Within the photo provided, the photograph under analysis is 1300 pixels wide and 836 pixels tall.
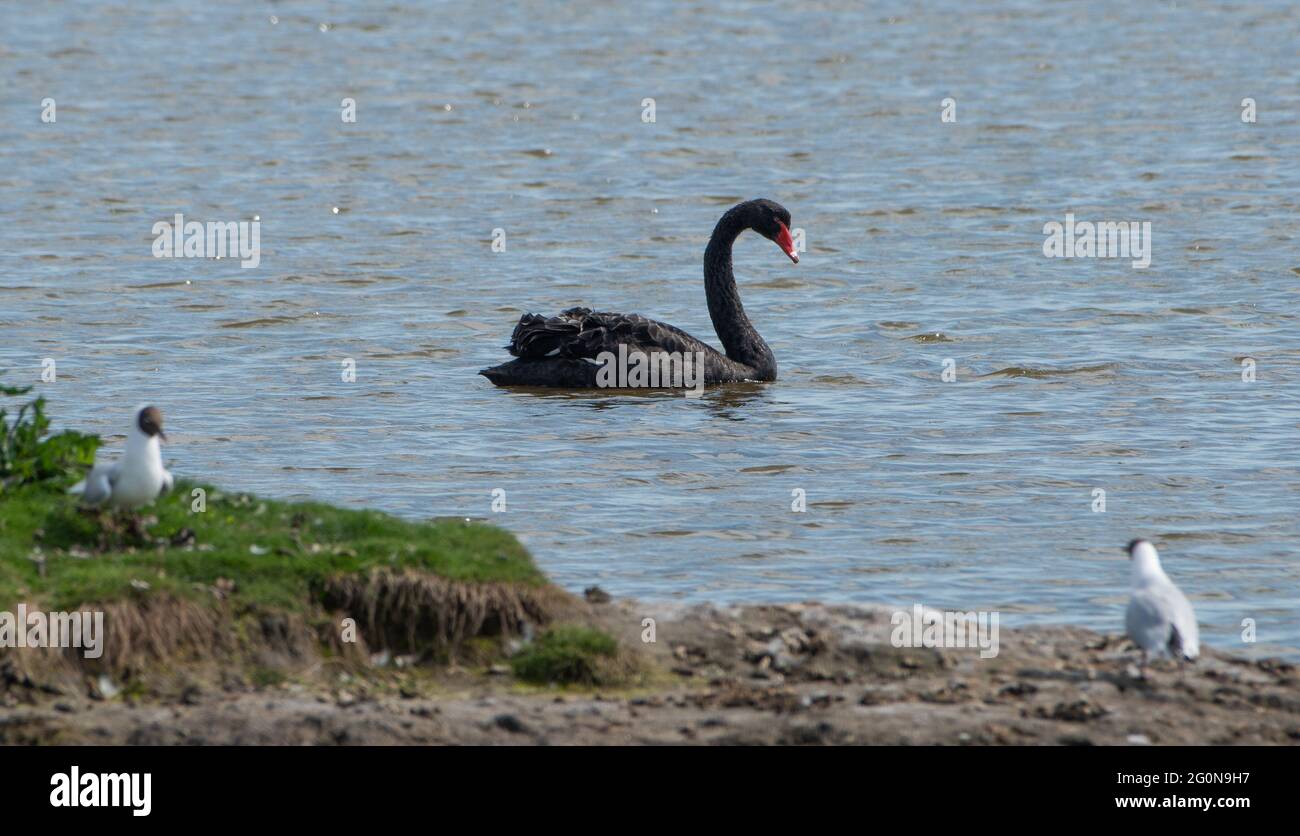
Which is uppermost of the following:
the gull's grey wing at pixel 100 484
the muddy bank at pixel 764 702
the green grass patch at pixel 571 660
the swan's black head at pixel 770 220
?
the swan's black head at pixel 770 220

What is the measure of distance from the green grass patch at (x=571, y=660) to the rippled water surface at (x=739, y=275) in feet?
Result: 5.83

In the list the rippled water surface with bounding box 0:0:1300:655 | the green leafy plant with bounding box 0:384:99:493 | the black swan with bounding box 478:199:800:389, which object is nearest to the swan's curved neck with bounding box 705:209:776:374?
the black swan with bounding box 478:199:800:389

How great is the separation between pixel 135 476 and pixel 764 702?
10.2 feet

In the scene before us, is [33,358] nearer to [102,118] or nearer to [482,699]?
[482,699]

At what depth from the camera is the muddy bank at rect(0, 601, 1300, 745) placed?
8.33m

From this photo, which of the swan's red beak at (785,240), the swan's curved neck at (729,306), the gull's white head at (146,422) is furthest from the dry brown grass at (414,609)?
the swan's red beak at (785,240)

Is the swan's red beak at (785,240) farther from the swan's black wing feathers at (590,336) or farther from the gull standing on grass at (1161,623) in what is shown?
the gull standing on grass at (1161,623)

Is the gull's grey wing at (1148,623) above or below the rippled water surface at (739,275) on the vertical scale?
below

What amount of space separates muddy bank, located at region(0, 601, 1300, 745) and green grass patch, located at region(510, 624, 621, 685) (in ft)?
0.35

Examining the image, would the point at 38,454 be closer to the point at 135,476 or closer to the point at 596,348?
the point at 135,476

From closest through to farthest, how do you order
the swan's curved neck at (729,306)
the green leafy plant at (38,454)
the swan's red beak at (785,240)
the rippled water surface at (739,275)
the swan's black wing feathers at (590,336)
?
the green leafy plant at (38,454), the rippled water surface at (739,275), the swan's black wing feathers at (590,336), the swan's curved neck at (729,306), the swan's red beak at (785,240)

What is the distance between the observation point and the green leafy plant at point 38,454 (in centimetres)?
1020

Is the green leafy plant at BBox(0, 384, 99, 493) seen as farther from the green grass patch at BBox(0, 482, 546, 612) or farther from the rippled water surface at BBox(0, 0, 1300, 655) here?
the rippled water surface at BBox(0, 0, 1300, 655)

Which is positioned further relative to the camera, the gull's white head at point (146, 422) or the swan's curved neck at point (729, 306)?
the swan's curved neck at point (729, 306)
